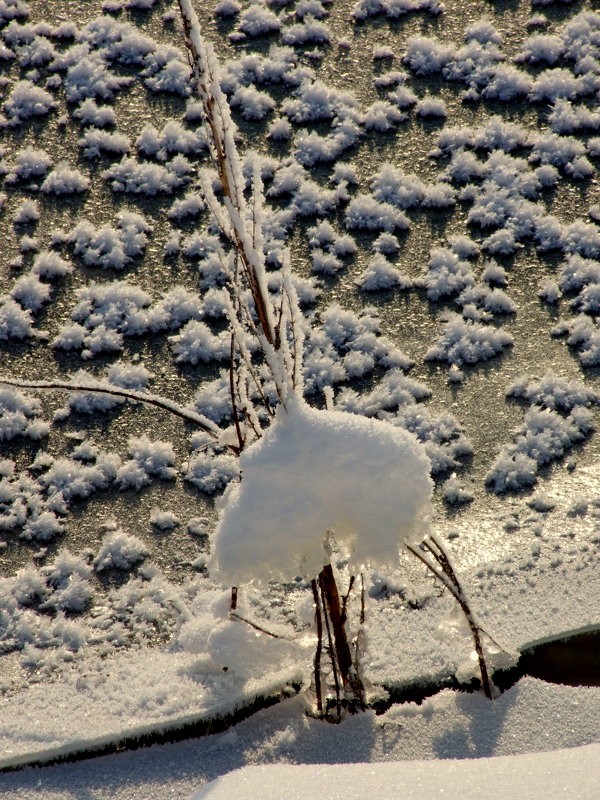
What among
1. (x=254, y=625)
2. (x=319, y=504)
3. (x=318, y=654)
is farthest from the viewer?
(x=254, y=625)

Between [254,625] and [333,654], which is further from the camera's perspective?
[254,625]

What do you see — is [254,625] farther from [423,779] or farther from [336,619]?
[423,779]

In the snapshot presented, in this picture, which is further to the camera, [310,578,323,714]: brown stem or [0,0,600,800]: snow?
[0,0,600,800]: snow

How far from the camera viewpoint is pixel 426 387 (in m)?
3.53

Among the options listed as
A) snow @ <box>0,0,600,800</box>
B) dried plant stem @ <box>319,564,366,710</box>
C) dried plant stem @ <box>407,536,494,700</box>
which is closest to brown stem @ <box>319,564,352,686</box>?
dried plant stem @ <box>319,564,366,710</box>

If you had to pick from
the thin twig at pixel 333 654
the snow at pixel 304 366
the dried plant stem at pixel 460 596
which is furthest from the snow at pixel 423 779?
the dried plant stem at pixel 460 596

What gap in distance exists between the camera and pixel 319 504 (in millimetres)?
1801

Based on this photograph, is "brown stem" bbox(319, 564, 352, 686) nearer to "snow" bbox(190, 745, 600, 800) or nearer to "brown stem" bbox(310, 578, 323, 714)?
"brown stem" bbox(310, 578, 323, 714)

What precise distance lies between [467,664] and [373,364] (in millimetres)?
1514

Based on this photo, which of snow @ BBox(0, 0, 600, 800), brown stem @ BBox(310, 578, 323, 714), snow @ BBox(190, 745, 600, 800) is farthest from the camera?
snow @ BBox(0, 0, 600, 800)

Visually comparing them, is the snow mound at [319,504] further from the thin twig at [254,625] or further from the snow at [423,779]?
the thin twig at [254,625]

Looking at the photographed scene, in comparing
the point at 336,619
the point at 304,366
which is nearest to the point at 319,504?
the point at 336,619

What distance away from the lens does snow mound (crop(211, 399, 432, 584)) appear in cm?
179

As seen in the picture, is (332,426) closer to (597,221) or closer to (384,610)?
(384,610)
